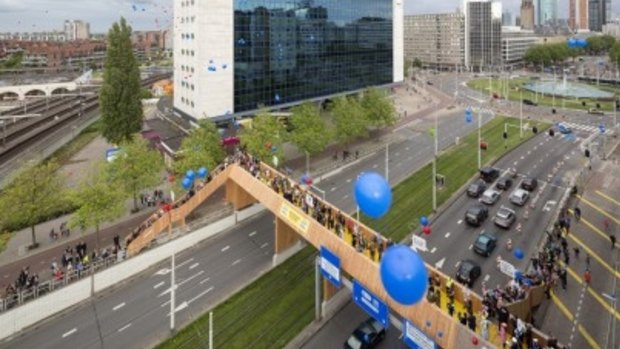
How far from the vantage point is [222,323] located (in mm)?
30078

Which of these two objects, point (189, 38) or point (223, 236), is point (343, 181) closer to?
point (223, 236)

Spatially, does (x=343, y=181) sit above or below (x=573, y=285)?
above

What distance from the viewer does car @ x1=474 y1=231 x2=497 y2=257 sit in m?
37.6

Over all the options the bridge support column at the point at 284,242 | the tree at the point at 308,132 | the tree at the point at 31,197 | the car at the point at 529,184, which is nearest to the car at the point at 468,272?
the bridge support column at the point at 284,242

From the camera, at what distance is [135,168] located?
48344 mm

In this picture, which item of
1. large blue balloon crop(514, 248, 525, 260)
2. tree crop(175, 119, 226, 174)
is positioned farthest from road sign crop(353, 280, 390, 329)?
tree crop(175, 119, 226, 174)

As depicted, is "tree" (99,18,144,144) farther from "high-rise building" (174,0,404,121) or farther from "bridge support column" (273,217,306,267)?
"bridge support column" (273,217,306,267)

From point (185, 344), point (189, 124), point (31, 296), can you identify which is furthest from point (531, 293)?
point (189, 124)

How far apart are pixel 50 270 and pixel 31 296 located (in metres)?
6.94

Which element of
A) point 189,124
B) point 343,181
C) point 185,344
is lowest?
point 185,344

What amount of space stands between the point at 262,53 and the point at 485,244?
51785mm

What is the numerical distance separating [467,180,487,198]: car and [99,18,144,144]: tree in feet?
148

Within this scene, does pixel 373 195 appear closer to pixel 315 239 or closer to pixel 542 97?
pixel 315 239

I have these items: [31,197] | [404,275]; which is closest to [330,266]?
[404,275]
